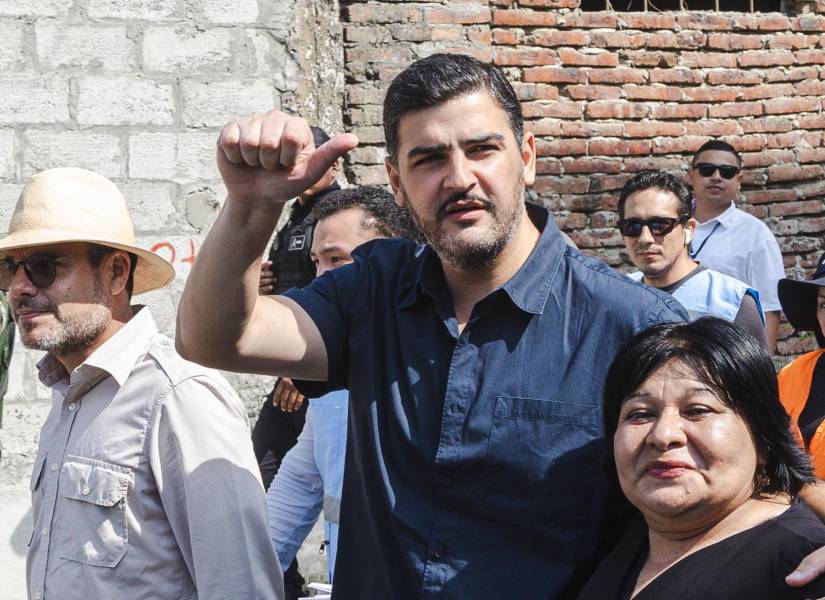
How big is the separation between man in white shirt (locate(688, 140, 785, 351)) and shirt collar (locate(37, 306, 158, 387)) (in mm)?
3700

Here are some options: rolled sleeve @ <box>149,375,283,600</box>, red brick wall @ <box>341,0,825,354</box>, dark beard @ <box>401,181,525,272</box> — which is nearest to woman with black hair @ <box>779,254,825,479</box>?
dark beard @ <box>401,181,525,272</box>

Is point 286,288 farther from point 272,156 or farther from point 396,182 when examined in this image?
point 272,156

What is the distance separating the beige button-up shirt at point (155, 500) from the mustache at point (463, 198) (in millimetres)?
721

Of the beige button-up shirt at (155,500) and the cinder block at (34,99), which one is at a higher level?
the cinder block at (34,99)

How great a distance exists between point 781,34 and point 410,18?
2.35 m

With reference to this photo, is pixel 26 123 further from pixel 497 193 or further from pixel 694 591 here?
pixel 694 591

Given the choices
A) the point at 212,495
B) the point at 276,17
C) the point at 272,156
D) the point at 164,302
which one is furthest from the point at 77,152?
the point at 272,156

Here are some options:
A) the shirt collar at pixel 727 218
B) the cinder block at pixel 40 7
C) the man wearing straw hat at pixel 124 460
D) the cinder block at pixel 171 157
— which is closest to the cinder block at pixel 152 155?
the cinder block at pixel 171 157

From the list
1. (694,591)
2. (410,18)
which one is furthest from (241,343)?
(410,18)

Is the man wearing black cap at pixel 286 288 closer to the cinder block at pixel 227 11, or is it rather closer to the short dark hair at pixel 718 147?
the cinder block at pixel 227 11

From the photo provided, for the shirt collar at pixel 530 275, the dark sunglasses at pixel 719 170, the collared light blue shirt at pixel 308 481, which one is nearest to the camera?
the shirt collar at pixel 530 275

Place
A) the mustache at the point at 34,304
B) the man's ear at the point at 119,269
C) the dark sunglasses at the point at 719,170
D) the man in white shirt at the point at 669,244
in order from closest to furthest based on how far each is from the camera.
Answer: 1. the mustache at the point at 34,304
2. the man's ear at the point at 119,269
3. the man in white shirt at the point at 669,244
4. the dark sunglasses at the point at 719,170

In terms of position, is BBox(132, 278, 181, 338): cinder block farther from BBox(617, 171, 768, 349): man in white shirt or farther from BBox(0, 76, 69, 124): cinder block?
BBox(617, 171, 768, 349): man in white shirt

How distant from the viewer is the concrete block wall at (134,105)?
15.8 feet
